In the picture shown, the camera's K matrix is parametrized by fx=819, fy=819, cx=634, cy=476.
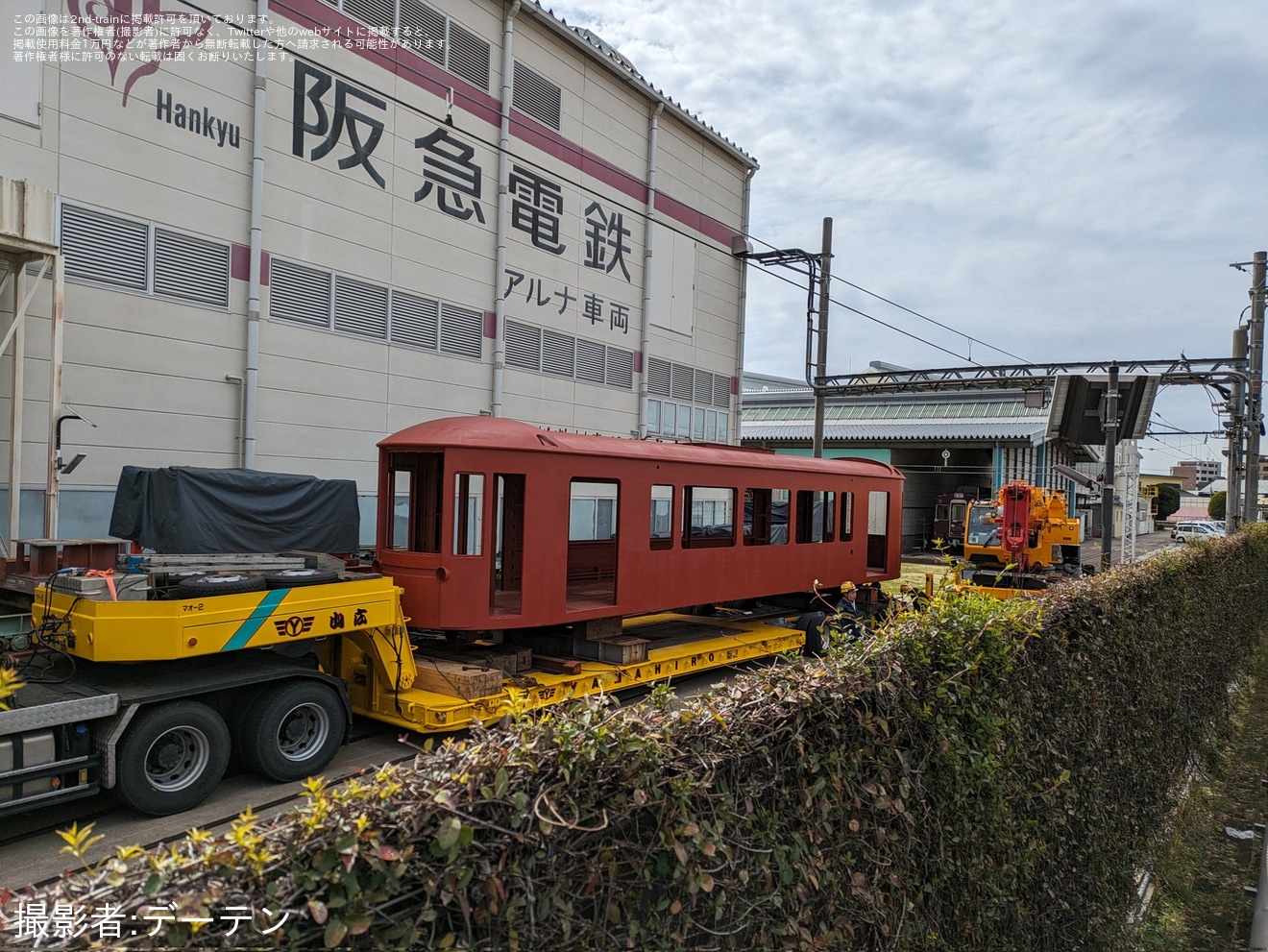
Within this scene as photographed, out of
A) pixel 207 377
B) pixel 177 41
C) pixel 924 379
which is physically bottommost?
pixel 207 377

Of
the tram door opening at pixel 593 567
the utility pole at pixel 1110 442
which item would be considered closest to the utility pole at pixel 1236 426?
the utility pole at pixel 1110 442

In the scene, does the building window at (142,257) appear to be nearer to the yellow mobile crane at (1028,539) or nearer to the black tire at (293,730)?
the black tire at (293,730)

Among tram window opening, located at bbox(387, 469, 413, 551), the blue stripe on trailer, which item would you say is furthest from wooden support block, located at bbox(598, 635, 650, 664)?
the blue stripe on trailer

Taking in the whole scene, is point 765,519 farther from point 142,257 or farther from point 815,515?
point 142,257

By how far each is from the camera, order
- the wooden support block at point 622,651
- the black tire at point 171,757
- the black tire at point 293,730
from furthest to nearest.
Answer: the wooden support block at point 622,651
the black tire at point 293,730
the black tire at point 171,757

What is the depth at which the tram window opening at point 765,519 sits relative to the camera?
11.1m

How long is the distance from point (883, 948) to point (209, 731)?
4.89 meters

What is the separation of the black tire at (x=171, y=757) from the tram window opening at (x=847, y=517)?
29.9 feet

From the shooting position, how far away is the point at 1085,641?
5238 mm

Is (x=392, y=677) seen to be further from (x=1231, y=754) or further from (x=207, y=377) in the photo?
(x=1231, y=754)

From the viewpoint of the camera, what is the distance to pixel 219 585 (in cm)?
601

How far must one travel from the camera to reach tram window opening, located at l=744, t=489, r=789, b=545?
11078 millimetres

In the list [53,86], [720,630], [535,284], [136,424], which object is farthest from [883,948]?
[535,284]

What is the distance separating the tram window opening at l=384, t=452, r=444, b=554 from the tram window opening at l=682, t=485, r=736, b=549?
3.29 meters
